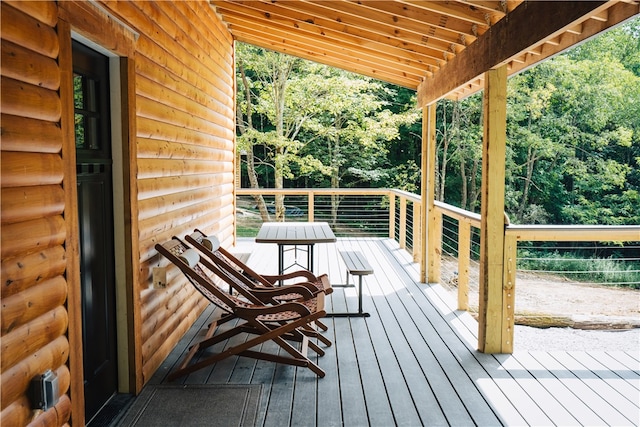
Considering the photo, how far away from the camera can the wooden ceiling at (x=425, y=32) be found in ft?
10.4

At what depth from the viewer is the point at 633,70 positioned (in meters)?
17.8

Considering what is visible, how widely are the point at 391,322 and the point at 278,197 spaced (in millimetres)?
9019

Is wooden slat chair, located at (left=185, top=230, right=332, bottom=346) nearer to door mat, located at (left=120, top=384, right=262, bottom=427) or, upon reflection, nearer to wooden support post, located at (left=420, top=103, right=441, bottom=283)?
door mat, located at (left=120, top=384, right=262, bottom=427)

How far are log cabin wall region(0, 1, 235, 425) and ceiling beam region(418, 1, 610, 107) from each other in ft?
7.77

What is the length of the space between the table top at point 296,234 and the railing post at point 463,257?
1.21 meters

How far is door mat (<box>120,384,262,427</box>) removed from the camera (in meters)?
3.04

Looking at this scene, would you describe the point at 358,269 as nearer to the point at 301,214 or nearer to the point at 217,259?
the point at 217,259

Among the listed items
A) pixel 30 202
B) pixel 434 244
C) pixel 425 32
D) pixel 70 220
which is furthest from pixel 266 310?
pixel 434 244

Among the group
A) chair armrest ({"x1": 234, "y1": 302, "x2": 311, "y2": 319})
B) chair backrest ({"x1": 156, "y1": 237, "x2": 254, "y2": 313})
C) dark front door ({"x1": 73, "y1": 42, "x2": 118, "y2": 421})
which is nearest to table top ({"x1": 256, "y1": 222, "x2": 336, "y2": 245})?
chair backrest ({"x1": 156, "y1": 237, "x2": 254, "y2": 313})

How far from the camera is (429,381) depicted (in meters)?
3.66

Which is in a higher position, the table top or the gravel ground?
the table top

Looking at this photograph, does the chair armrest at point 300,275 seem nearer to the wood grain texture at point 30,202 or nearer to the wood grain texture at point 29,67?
the wood grain texture at point 30,202

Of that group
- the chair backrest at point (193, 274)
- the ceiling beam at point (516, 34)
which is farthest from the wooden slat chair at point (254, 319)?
the ceiling beam at point (516, 34)

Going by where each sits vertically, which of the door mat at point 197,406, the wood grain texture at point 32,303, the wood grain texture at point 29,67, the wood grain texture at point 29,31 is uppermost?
the wood grain texture at point 29,31
